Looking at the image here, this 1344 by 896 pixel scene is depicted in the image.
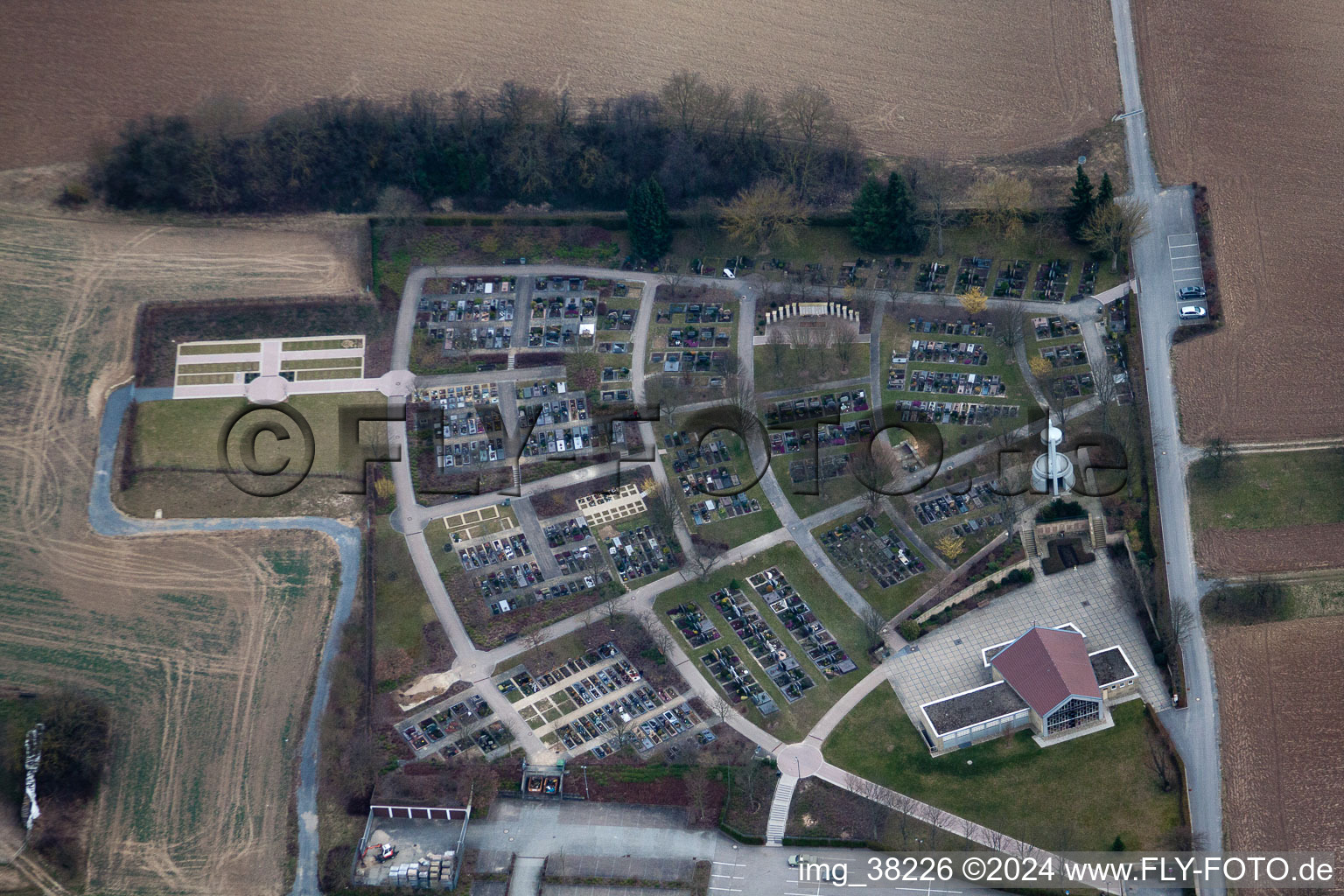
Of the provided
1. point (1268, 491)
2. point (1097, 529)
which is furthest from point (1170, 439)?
point (1097, 529)

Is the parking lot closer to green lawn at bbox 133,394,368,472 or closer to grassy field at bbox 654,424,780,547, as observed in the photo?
grassy field at bbox 654,424,780,547

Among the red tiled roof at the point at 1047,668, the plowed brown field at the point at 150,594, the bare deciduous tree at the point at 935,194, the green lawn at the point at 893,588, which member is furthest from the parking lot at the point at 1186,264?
the plowed brown field at the point at 150,594

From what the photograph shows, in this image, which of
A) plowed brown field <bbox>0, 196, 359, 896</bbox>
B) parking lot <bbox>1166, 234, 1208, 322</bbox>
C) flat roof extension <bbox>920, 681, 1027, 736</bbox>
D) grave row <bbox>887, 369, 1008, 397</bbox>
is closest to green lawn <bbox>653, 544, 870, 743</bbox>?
flat roof extension <bbox>920, 681, 1027, 736</bbox>

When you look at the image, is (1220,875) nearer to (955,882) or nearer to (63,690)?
(955,882)

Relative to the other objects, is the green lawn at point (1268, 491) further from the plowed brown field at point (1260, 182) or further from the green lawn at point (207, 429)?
the green lawn at point (207, 429)

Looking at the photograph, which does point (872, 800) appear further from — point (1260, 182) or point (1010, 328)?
point (1260, 182)

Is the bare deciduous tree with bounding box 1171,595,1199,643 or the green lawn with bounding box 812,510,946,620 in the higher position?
the green lawn with bounding box 812,510,946,620
